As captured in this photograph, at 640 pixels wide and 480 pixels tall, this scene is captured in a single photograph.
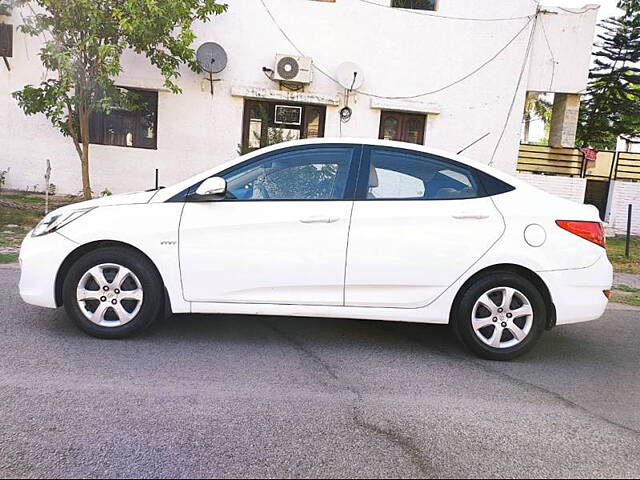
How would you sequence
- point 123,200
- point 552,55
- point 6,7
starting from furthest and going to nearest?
1. point 552,55
2. point 6,7
3. point 123,200

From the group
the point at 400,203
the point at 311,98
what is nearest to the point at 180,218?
the point at 400,203

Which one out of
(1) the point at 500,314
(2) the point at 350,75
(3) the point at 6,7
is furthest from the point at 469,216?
(3) the point at 6,7

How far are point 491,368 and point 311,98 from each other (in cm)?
890

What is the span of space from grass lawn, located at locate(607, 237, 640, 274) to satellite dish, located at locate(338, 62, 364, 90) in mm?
6164

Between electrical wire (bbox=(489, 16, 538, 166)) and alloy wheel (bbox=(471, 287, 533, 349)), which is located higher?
electrical wire (bbox=(489, 16, 538, 166))

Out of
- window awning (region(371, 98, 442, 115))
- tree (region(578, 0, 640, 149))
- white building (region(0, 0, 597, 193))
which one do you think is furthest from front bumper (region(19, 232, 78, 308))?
tree (region(578, 0, 640, 149))

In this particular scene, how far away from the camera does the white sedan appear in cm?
422

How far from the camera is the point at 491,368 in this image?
4188mm

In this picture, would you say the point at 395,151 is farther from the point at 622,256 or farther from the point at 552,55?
the point at 552,55

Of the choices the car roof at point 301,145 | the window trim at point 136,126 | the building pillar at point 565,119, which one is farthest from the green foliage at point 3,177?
the building pillar at point 565,119

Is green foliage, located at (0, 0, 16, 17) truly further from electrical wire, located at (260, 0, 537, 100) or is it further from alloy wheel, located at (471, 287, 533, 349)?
alloy wheel, located at (471, 287, 533, 349)

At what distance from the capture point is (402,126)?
41.4ft

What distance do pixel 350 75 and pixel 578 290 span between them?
8.60 metres

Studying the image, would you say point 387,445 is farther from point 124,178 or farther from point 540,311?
point 124,178
